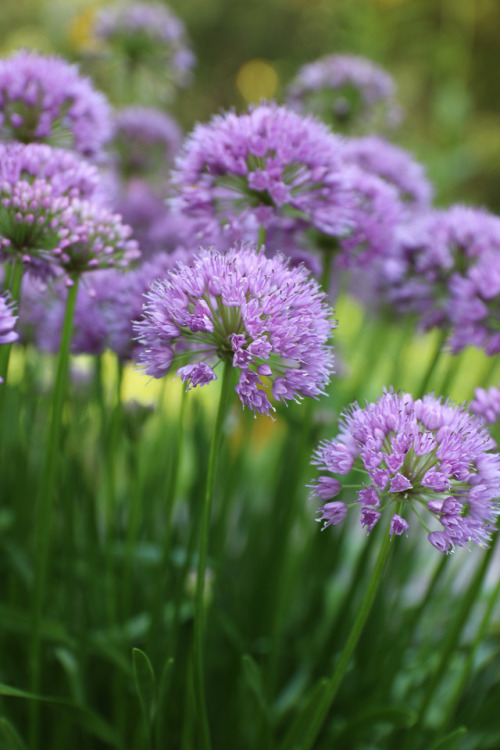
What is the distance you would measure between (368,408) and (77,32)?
3.77 metres

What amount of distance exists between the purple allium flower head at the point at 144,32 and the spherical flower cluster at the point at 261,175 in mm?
1273

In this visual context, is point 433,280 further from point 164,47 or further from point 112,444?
point 164,47

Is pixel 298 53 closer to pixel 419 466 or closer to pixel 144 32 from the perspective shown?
pixel 144 32

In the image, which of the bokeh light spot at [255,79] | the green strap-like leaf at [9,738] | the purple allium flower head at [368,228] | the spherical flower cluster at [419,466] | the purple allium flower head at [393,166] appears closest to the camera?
the spherical flower cluster at [419,466]

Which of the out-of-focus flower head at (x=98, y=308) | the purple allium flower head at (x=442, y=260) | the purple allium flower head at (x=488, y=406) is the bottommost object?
the purple allium flower head at (x=488, y=406)

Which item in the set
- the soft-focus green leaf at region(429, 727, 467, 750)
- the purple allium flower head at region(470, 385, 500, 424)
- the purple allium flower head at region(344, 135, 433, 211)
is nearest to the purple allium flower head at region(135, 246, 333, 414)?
the purple allium flower head at region(470, 385, 500, 424)

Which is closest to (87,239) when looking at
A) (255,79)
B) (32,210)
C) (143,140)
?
(32,210)

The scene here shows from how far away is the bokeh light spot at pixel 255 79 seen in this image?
401 inches

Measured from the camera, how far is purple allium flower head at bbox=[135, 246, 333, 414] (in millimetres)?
870

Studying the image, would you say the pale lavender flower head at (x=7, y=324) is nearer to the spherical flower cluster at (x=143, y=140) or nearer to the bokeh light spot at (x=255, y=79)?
the spherical flower cluster at (x=143, y=140)

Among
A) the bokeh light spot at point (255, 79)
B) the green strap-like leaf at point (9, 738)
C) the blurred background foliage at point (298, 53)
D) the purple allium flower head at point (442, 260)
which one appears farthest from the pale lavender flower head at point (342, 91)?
the bokeh light spot at point (255, 79)

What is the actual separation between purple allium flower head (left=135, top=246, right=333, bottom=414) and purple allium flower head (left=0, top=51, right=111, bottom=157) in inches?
27.2

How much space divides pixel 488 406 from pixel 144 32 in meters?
1.90

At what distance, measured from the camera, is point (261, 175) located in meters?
1.17
